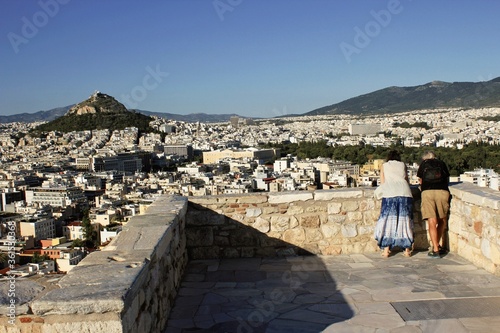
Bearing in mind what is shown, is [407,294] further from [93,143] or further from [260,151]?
[93,143]

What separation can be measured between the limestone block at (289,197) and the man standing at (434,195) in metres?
0.90

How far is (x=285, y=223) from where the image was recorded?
158 inches

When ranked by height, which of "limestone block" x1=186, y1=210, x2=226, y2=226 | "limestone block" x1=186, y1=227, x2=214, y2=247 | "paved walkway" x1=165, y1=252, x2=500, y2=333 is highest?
"limestone block" x1=186, y1=210, x2=226, y2=226

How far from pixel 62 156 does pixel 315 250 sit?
6944cm

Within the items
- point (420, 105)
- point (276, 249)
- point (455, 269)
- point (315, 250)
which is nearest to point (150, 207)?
point (276, 249)

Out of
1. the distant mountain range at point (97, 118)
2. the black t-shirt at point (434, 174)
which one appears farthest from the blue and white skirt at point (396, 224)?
the distant mountain range at point (97, 118)

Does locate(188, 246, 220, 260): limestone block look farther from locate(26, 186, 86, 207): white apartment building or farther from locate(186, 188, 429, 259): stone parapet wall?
locate(26, 186, 86, 207): white apartment building

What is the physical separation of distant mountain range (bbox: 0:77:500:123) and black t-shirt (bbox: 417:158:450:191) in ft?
332

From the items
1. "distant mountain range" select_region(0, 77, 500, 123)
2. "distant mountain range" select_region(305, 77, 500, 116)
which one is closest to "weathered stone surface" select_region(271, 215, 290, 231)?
"distant mountain range" select_region(0, 77, 500, 123)

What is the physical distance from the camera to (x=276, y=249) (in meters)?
3.99

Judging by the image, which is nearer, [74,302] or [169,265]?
[74,302]

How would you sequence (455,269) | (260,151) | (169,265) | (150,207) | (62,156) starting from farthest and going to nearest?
(62,156) < (260,151) < (150,207) < (455,269) < (169,265)

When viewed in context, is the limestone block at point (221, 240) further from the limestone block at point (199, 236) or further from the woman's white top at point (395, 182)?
the woman's white top at point (395, 182)

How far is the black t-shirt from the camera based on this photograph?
3830 millimetres
